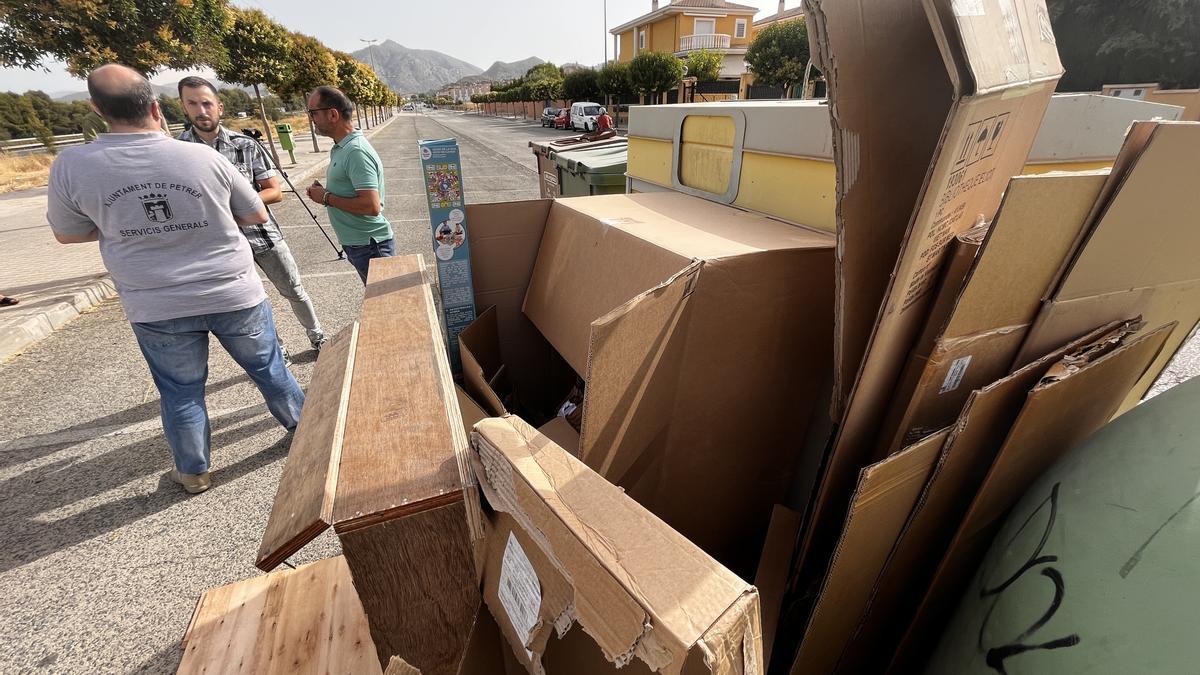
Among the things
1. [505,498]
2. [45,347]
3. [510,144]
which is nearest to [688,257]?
[505,498]

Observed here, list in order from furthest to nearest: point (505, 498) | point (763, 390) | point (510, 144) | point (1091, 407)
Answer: point (510, 144) < point (763, 390) < point (1091, 407) < point (505, 498)

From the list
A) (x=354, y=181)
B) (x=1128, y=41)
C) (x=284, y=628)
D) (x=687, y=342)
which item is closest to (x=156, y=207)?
(x=354, y=181)

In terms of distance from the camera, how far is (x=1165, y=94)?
31.7 feet

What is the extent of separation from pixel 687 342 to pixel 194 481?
252cm

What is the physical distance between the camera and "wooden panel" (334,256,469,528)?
69 centimetres

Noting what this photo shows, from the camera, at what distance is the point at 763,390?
4.45 feet

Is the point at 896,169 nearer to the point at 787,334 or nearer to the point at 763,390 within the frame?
the point at 787,334

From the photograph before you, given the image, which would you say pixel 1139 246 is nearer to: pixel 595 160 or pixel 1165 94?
pixel 595 160

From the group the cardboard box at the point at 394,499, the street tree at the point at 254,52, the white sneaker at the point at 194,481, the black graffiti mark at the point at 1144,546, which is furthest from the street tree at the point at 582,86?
the black graffiti mark at the point at 1144,546

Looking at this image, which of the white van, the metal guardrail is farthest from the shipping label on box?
the metal guardrail

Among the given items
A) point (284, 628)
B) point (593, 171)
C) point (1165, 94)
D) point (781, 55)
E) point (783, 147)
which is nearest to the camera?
point (284, 628)

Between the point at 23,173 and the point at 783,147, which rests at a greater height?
the point at 783,147

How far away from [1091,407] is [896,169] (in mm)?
786

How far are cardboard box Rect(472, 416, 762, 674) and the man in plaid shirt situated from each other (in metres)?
2.90
